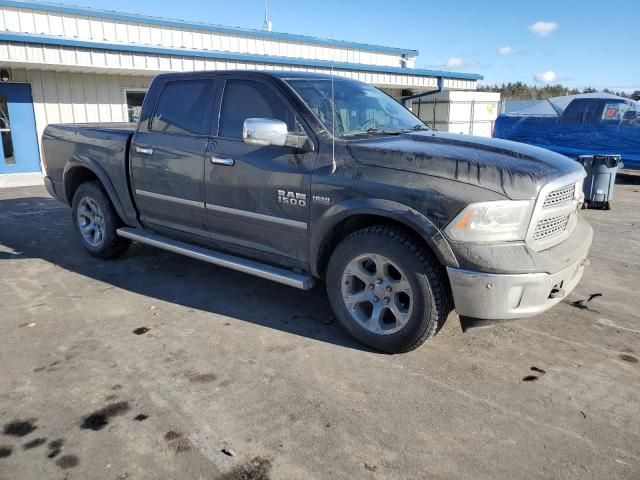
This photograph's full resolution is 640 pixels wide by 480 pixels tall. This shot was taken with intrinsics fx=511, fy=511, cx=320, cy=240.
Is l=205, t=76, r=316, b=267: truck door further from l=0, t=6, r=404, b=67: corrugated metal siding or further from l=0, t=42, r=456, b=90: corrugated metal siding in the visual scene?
l=0, t=6, r=404, b=67: corrugated metal siding

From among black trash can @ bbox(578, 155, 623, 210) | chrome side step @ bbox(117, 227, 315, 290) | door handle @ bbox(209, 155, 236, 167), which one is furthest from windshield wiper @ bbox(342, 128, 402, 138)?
black trash can @ bbox(578, 155, 623, 210)

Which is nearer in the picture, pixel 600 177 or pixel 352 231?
pixel 352 231

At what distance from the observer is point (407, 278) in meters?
3.43

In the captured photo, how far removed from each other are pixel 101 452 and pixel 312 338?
174cm

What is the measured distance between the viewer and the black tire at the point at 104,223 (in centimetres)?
571

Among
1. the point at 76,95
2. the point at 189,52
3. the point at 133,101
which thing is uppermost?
the point at 189,52

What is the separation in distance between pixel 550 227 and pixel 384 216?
44.2 inches

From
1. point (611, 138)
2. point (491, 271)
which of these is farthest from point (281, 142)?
point (611, 138)

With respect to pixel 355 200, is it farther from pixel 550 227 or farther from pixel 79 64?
pixel 79 64

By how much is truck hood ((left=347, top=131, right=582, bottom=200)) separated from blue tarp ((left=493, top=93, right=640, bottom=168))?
11.8 metres

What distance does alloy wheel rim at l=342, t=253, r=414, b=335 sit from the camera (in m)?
3.54

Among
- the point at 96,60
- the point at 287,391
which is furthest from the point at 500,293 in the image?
the point at 96,60

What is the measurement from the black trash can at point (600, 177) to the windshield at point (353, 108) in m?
6.40

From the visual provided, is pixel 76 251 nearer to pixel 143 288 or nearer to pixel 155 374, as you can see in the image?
pixel 143 288
